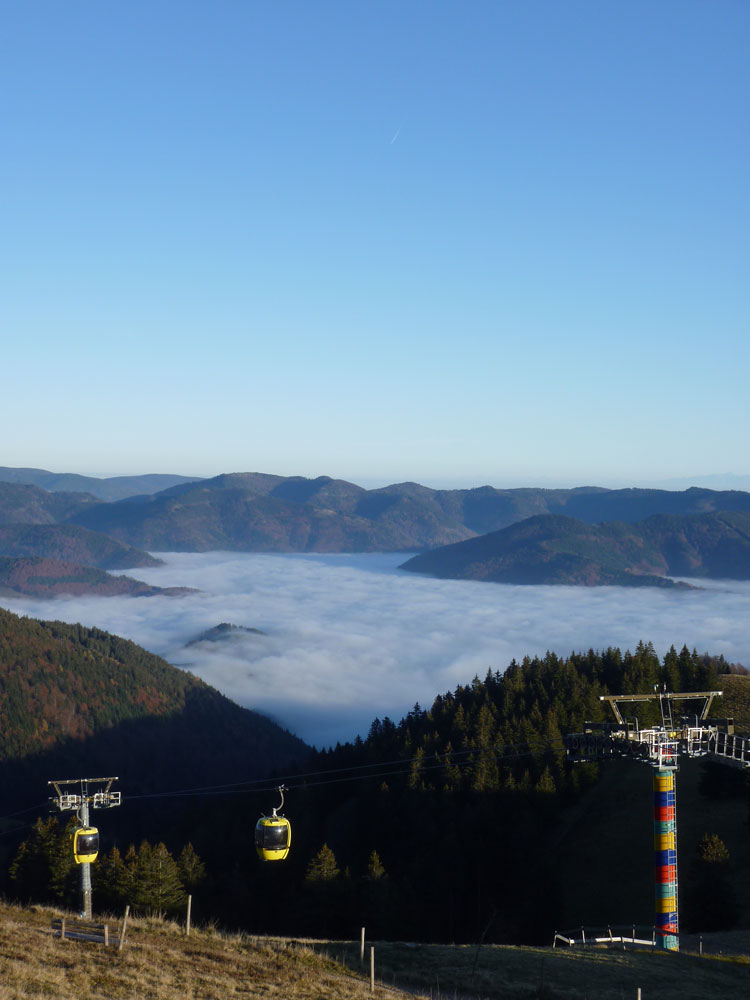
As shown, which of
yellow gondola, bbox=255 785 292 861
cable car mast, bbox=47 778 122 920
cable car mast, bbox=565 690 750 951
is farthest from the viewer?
cable car mast, bbox=565 690 750 951

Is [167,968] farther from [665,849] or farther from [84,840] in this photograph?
[665,849]

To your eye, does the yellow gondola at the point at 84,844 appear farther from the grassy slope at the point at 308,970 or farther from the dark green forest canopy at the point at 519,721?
the dark green forest canopy at the point at 519,721

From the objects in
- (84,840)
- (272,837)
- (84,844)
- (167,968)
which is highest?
(272,837)

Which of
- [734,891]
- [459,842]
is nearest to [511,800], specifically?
[459,842]

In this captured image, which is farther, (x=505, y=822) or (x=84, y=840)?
(x=505, y=822)

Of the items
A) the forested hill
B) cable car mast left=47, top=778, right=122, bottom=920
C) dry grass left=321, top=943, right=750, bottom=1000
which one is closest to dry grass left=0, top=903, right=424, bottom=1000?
dry grass left=321, top=943, right=750, bottom=1000

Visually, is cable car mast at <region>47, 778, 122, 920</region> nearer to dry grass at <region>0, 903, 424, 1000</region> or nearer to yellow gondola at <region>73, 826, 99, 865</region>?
yellow gondola at <region>73, 826, 99, 865</region>

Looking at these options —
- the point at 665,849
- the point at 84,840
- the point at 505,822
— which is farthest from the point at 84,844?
the point at 505,822

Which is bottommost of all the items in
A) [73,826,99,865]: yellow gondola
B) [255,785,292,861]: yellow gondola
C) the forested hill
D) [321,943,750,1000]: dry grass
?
the forested hill
